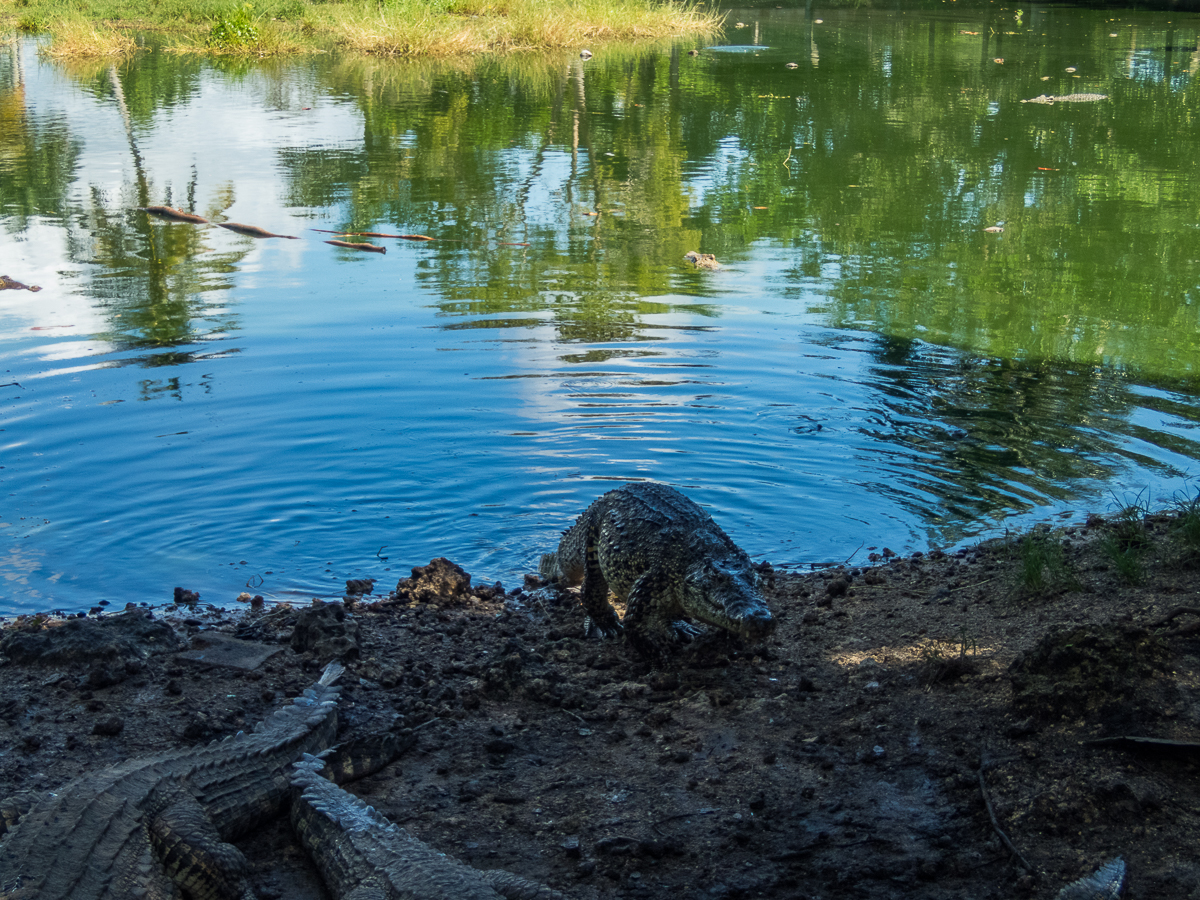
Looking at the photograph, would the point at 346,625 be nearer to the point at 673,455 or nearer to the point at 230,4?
the point at 673,455

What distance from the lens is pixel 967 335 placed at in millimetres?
10852

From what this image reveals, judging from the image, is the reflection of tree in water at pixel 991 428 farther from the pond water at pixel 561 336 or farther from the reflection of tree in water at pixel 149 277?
the reflection of tree in water at pixel 149 277

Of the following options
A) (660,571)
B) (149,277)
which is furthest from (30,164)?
(660,571)

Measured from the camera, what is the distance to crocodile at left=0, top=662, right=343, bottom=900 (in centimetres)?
350

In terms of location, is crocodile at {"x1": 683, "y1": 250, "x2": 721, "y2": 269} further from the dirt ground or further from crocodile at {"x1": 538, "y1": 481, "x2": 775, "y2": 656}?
crocodile at {"x1": 538, "y1": 481, "x2": 775, "y2": 656}

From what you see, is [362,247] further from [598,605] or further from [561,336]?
[598,605]

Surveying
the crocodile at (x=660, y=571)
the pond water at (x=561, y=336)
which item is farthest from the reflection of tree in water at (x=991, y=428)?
the crocodile at (x=660, y=571)

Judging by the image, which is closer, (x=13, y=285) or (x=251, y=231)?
(x=13, y=285)

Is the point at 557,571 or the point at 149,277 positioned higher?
the point at 149,277

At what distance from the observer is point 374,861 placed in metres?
3.58

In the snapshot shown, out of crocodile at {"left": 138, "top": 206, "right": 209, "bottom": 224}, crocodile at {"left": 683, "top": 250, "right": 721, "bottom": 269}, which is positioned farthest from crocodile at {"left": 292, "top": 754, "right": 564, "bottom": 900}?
crocodile at {"left": 138, "top": 206, "right": 209, "bottom": 224}

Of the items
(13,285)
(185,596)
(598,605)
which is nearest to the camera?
(598,605)

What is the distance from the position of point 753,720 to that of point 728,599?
1.84 ft

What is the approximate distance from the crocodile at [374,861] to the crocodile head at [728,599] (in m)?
1.63
